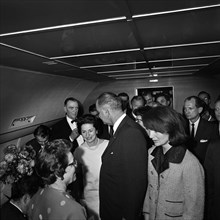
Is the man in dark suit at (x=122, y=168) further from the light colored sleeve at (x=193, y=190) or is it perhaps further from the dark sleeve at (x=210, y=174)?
the dark sleeve at (x=210, y=174)

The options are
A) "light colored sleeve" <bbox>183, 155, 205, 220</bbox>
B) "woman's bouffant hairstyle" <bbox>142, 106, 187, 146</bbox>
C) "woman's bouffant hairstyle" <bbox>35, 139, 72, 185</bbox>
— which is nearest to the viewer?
"woman's bouffant hairstyle" <bbox>35, 139, 72, 185</bbox>

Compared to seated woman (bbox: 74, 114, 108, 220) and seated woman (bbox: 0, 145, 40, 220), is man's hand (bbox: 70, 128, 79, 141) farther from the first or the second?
seated woman (bbox: 0, 145, 40, 220)

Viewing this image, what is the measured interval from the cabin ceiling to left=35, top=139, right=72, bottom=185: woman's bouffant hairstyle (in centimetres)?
94

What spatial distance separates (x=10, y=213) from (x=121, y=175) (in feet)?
3.53

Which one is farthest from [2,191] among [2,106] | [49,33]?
[49,33]

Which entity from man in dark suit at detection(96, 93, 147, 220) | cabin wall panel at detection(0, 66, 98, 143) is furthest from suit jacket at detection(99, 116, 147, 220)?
cabin wall panel at detection(0, 66, 98, 143)

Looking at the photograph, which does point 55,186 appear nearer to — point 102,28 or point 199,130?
point 102,28

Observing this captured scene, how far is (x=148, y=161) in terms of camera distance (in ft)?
6.79

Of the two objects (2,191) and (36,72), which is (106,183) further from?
(36,72)

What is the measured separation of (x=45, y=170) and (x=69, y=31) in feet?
3.74

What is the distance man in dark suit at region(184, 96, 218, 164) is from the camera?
10.1ft

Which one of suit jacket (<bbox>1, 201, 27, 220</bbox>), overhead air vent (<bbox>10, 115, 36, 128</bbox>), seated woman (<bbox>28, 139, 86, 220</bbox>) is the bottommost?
suit jacket (<bbox>1, 201, 27, 220</bbox>)

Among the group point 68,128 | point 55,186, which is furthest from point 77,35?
point 68,128

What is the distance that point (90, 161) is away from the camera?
255cm
